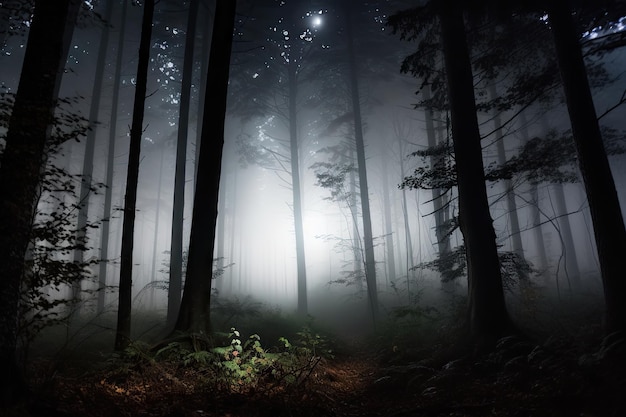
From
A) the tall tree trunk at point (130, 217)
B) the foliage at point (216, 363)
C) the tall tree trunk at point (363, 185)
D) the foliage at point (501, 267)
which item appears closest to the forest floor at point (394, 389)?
the foliage at point (216, 363)

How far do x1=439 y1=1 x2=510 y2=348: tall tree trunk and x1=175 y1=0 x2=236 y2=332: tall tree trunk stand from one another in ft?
19.2

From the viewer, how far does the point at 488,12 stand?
9.18m

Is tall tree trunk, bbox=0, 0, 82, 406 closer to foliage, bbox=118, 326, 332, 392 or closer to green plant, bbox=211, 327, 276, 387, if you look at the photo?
foliage, bbox=118, 326, 332, 392

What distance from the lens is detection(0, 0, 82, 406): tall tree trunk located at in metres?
4.05

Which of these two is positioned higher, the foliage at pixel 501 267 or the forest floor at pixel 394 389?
the foliage at pixel 501 267

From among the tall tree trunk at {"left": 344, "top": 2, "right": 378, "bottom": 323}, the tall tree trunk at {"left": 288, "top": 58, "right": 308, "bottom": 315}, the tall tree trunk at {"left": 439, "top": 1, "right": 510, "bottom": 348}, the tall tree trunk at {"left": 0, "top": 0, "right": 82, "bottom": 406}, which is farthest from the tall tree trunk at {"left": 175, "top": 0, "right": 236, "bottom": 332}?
the tall tree trunk at {"left": 344, "top": 2, "right": 378, "bottom": 323}

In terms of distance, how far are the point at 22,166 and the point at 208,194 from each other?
3.34m

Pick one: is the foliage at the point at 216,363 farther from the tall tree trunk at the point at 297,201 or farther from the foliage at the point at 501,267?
the tall tree trunk at the point at 297,201

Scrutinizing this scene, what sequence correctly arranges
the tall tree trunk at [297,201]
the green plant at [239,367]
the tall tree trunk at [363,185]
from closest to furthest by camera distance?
the green plant at [239,367], the tall tree trunk at [363,185], the tall tree trunk at [297,201]

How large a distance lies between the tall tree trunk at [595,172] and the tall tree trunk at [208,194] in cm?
778

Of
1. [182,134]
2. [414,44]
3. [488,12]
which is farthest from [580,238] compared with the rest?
[182,134]

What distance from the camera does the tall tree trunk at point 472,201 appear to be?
7211 mm

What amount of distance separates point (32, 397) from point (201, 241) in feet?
12.4

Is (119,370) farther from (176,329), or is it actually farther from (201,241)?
(201,241)
